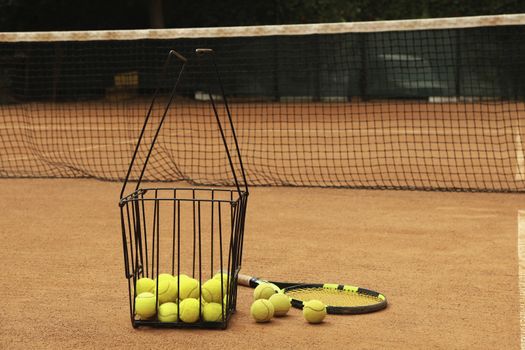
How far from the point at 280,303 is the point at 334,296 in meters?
0.47

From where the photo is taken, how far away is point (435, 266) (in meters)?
5.80

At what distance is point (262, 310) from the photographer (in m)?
4.51

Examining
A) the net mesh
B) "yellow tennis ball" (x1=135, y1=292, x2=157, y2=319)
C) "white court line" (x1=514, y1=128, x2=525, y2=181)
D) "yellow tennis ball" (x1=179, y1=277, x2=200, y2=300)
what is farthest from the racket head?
"white court line" (x1=514, y1=128, x2=525, y2=181)

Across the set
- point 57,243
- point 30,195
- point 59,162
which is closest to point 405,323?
point 57,243

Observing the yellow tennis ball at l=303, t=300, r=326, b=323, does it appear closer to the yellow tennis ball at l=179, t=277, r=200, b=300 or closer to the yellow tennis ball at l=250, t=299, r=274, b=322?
the yellow tennis ball at l=250, t=299, r=274, b=322

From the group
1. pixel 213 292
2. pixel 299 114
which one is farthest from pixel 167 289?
pixel 299 114

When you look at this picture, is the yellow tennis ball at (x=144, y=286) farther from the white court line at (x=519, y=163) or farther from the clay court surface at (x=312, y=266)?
the white court line at (x=519, y=163)

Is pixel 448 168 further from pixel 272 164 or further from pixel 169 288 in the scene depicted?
pixel 169 288

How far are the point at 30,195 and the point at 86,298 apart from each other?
4.17 meters

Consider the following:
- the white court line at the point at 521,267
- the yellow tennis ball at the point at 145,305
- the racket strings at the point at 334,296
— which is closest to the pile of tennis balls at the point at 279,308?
the racket strings at the point at 334,296

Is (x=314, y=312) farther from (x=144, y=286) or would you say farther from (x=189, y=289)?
(x=144, y=286)

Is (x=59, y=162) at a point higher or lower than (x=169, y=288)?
lower

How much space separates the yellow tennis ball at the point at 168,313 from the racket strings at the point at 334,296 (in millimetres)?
771

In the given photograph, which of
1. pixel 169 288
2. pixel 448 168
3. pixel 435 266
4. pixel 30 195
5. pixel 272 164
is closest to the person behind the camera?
pixel 169 288
